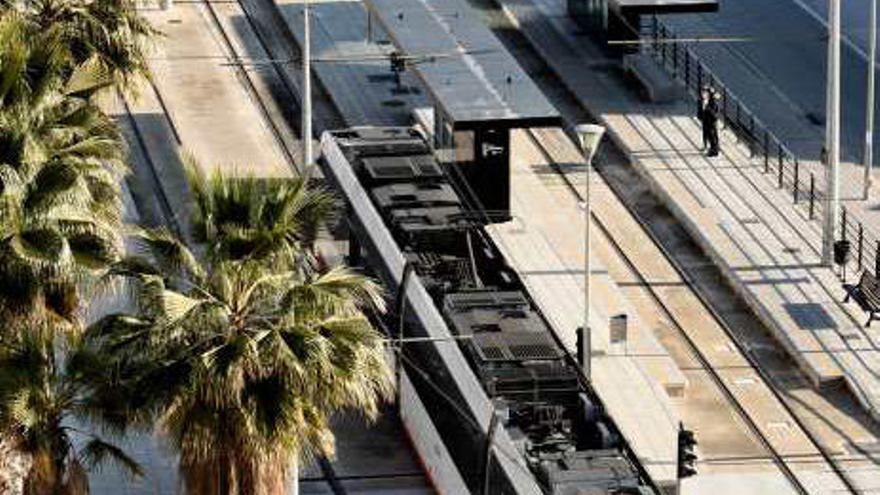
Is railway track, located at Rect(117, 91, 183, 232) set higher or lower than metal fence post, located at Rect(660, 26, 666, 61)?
lower

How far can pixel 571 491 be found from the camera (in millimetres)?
50906

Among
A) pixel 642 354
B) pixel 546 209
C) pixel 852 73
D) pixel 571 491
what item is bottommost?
pixel 571 491

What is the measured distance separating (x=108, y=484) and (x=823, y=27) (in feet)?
123

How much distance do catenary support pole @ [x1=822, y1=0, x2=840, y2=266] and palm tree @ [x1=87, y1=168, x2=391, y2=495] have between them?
24.2m

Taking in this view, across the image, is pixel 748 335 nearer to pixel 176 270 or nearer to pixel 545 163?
pixel 545 163

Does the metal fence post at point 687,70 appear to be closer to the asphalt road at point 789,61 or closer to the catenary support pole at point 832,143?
the asphalt road at point 789,61

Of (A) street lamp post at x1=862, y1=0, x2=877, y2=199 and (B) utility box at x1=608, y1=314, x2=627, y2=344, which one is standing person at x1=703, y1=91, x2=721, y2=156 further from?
(B) utility box at x1=608, y1=314, x2=627, y2=344

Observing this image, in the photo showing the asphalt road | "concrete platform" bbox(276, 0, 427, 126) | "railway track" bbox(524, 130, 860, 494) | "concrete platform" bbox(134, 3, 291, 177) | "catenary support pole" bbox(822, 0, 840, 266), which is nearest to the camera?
"railway track" bbox(524, 130, 860, 494)

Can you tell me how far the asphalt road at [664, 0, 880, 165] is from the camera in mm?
83881

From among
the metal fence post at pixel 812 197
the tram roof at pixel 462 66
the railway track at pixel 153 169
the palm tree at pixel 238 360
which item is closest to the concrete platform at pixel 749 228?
the metal fence post at pixel 812 197

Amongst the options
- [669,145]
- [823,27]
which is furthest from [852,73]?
[669,145]

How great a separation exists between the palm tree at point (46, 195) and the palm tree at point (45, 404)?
1.40 meters

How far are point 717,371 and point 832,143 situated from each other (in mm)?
6857

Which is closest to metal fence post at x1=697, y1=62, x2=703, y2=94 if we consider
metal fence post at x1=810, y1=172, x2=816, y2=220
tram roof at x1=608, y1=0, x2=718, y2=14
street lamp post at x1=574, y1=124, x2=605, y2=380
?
tram roof at x1=608, y1=0, x2=718, y2=14
